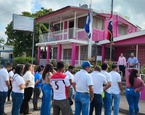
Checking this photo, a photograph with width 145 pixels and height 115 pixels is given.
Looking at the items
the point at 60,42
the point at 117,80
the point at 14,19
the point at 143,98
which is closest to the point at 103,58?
the point at 60,42

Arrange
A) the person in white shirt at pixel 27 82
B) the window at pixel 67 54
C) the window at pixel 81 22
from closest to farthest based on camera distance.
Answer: the person in white shirt at pixel 27 82
the window at pixel 81 22
the window at pixel 67 54

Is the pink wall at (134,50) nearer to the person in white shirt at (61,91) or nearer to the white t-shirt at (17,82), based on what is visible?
the white t-shirt at (17,82)

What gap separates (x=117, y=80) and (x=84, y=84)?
80.9 inches

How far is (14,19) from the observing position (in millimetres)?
27047

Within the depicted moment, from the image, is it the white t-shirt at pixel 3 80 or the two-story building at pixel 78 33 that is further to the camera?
the two-story building at pixel 78 33

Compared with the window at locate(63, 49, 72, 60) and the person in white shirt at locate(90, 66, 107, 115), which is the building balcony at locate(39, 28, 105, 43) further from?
the person in white shirt at locate(90, 66, 107, 115)

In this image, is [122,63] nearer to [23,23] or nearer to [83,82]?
[83,82]

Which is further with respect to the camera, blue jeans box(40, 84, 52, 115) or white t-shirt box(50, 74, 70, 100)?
blue jeans box(40, 84, 52, 115)

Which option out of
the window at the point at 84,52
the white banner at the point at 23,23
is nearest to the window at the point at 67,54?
the window at the point at 84,52

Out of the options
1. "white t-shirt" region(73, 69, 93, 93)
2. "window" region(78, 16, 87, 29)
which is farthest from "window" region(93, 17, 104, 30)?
"white t-shirt" region(73, 69, 93, 93)

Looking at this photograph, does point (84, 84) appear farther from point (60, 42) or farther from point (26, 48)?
point (26, 48)

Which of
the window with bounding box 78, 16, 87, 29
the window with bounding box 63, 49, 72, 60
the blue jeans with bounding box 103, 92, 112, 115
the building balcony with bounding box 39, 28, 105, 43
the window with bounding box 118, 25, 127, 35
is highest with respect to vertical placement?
the window with bounding box 78, 16, 87, 29

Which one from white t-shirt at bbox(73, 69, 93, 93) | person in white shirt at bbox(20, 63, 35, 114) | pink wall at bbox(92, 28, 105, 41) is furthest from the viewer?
pink wall at bbox(92, 28, 105, 41)

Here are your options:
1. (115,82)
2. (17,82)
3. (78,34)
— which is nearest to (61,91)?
(17,82)
